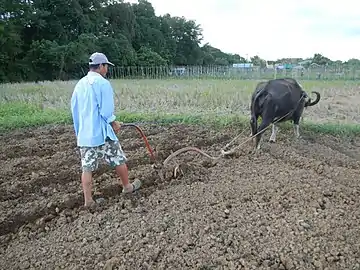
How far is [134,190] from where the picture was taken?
477 centimetres

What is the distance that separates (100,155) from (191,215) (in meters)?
1.21

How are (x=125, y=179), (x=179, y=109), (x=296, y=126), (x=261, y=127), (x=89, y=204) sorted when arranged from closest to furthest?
(x=89, y=204), (x=125, y=179), (x=261, y=127), (x=296, y=126), (x=179, y=109)

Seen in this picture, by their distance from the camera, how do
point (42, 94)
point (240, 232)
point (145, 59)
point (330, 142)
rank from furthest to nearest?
point (145, 59)
point (42, 94)
point (330, 142)
point (240, 232)

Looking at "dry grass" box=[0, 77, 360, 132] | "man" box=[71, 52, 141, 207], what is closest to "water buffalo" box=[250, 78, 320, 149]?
"dry grass" box=[0, 77, 360, 132]

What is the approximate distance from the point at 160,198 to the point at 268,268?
5.67 ft

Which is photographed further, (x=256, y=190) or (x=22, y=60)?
(x=22, y=60)

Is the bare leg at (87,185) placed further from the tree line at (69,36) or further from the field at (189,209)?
the tree line at (69,36)

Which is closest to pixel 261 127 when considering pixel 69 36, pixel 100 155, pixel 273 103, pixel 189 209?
pixel 273 103

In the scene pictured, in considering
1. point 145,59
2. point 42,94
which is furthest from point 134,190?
point 145,59

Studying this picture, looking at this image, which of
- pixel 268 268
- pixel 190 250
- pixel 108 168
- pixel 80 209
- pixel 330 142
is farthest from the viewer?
pixel 330 142

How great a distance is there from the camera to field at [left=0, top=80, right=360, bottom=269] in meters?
3.29

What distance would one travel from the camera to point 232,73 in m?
40.1

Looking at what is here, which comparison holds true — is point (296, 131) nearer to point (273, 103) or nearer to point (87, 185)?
point (273, 103)

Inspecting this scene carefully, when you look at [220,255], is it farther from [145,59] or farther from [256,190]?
[145,59]
